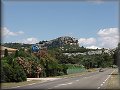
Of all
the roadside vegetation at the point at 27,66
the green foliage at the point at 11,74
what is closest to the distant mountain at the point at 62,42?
the roadside vegetation at the point at 27,66

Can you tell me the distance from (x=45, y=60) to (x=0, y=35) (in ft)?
145

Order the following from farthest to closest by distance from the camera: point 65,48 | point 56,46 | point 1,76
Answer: point 65,48
point 56,46
point 1,76

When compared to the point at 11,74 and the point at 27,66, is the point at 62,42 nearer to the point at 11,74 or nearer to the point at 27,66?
the point at 27,66

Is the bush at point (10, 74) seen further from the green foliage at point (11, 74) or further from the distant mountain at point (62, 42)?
the distant mountain at point (62, 42)

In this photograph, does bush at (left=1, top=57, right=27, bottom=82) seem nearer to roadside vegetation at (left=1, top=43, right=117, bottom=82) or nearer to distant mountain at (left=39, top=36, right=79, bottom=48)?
roadside vegetation at (left=1, top=43, right=117, bottom=82)

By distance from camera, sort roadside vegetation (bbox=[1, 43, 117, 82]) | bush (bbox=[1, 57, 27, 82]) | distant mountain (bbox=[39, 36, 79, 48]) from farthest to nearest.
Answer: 1. distant mountain (bbox=[39, 36, 79, 48])
2. roadside vegetation (bbox=[1, 43, 117, 82])
3. bush (bbox=[1, 57, 27, 82])

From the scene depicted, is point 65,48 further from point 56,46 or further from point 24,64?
point 24,64

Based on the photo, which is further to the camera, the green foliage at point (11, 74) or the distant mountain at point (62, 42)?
the distant mountain at point (62, 42)

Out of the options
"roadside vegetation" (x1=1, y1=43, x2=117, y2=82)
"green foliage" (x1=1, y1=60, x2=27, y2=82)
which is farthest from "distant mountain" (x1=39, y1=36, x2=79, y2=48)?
"green foliage" (x1=1, y1=60, x2=27, y2=82)

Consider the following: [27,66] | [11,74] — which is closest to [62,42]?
[27,66]

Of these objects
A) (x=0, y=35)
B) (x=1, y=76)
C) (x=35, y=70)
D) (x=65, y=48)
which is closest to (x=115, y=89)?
(x=0, y=35)

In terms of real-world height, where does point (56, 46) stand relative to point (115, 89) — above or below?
above

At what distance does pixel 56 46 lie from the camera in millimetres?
179000

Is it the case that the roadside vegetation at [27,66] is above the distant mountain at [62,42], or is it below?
below
